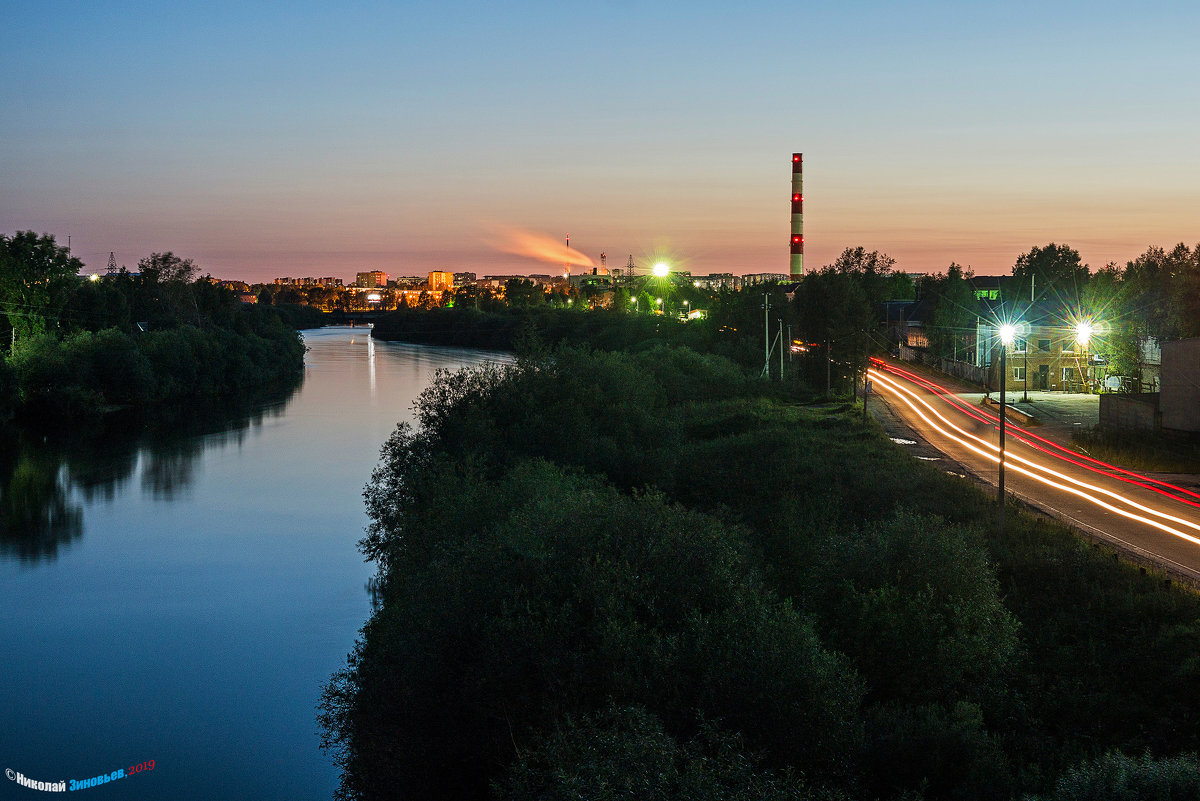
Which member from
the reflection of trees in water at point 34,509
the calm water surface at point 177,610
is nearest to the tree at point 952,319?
the calm water surface at point 177,610

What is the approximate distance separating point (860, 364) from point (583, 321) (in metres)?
59.9

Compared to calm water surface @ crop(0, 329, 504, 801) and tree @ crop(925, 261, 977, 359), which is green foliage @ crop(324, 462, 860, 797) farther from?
tree @ crop(925, 261, 977, 359)

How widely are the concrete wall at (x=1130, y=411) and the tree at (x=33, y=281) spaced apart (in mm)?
58910

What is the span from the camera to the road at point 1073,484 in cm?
1956

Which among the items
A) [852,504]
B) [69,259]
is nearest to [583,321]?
[69,259]

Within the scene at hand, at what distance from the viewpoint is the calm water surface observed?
15.9m

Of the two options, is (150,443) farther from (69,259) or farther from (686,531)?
(686,531)

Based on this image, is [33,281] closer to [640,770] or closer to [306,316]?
[640,770]

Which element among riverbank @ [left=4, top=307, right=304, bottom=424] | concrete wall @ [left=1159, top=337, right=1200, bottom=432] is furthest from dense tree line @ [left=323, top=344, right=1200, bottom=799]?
riverbank @ [left=4, top=307, right=304, bottom=424]

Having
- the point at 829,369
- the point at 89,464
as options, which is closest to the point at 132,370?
the point at 89,464

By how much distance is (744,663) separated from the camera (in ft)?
34.7

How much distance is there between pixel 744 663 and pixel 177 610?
665 inches

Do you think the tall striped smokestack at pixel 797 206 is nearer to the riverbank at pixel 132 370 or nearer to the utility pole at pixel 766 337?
the utility pole at pixel 766 337

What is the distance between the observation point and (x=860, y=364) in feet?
173
